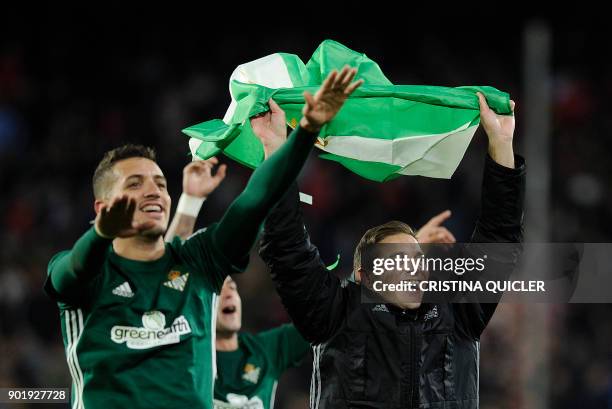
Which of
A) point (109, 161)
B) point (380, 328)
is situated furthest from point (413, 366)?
point (109, 161)

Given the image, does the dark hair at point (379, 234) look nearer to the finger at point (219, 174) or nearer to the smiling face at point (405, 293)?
the smiling face at point (405, 293)

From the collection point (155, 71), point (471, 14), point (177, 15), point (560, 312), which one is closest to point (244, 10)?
point (177, 15)

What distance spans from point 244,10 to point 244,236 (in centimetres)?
940

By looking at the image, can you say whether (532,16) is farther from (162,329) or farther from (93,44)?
(162,329)

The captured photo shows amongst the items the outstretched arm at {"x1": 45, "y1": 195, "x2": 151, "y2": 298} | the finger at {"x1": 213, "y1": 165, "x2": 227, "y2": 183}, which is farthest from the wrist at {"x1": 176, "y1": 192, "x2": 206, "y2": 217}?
the outstretched arm at {"x1": 45, "y1": 195, "x2": 151, "y2": 298}

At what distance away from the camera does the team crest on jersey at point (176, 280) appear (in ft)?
11.0

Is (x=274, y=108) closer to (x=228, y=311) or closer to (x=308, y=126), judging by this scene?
(x=308, y=126)

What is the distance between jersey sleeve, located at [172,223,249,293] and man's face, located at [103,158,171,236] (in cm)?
14

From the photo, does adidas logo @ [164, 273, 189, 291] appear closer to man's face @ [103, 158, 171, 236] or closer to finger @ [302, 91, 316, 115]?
man's face @ [103, 158, 171, 236]

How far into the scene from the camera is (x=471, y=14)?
12.5 m

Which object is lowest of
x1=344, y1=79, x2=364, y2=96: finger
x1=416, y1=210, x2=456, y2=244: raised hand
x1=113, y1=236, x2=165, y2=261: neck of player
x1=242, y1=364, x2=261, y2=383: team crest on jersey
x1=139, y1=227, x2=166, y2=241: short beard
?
x1=242, y1=364, x2=261, y2=383: team crest on jersey

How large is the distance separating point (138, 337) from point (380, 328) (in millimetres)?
804

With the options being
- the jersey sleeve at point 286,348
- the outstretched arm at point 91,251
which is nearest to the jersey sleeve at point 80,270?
the outstretched arm at point 91,251

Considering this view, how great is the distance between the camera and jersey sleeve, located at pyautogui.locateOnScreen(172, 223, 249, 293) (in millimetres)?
3385
